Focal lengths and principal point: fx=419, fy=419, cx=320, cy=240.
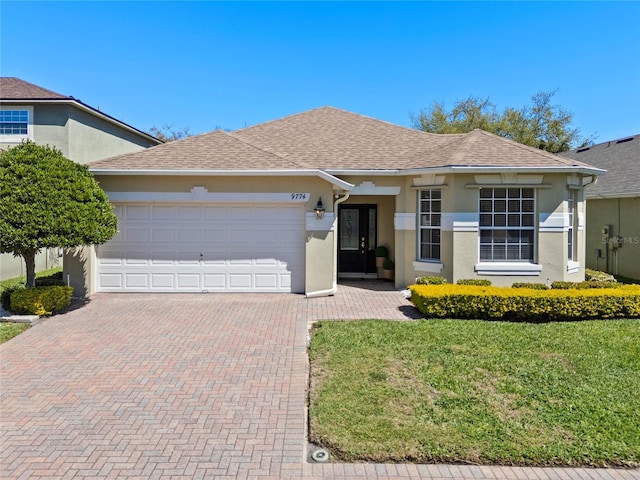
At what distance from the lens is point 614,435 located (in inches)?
179

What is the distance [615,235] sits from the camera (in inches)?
620

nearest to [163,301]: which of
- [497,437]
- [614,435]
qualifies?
[497,437]

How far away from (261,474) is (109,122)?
19.1 m

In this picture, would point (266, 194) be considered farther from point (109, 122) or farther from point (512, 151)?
point (109, 122)

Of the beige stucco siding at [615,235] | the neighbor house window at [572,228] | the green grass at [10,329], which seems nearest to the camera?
the green grass at [10,329]

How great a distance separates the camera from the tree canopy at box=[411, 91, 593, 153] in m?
36.7

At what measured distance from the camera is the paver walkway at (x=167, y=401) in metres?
4.07

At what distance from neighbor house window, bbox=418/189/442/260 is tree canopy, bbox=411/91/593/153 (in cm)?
2677

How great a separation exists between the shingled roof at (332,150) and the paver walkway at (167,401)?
4347mm

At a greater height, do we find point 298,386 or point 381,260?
point 381,260

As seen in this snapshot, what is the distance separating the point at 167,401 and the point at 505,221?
9.95 metres

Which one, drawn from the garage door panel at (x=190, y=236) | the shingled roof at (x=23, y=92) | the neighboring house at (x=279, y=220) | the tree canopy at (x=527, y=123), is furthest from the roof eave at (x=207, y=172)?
the tree canopy at (x=527, y=123)

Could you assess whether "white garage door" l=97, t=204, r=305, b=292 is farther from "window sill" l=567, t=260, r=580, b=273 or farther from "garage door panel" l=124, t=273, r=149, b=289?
"window sill" l=567, t=260, r=580, b=273

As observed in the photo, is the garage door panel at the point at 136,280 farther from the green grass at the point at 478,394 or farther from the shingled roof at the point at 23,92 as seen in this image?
the shingled roof at the point at 23,92
